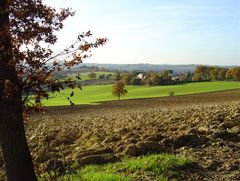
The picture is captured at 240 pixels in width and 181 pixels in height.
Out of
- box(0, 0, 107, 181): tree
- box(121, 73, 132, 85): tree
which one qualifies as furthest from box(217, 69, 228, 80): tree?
box(0, 0, 107, 181): tree

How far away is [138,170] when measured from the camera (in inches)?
352

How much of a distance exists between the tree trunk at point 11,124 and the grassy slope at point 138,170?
4.83 feet

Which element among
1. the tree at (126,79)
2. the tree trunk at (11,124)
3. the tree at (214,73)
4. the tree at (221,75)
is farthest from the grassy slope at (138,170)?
the tree at (214,73)

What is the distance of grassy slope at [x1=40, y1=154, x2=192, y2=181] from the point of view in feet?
27.2

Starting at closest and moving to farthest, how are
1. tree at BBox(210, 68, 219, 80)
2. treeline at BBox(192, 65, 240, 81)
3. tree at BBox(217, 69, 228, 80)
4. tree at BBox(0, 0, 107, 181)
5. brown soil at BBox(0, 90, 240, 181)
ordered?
tree at BBox(0, 0, 107, 181) → brown soil at BBox(0, 90, 240, 181) → treeline at BBox(192, 65, 240, 81) → tree at BBox(217, 69, 228, 80) → tree at BBox(210, 68, 219, 80)

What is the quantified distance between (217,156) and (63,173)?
148 inches

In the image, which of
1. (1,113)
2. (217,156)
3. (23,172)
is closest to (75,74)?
(1,113)

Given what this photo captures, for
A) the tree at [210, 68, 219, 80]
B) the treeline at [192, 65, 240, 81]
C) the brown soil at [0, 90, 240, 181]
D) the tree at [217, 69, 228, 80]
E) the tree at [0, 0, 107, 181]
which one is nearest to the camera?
the tree at [0, 0, 107, 181]

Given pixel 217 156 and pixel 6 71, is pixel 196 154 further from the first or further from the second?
pixel 6 71

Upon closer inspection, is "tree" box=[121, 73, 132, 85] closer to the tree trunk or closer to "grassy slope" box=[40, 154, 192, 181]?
"grassy slope" box=[40, 154, 192, 181]

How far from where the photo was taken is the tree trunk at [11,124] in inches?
262

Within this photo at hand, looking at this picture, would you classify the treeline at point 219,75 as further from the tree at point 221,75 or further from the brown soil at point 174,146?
the brown soil at point 174,146

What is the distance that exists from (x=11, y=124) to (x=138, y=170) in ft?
10.5

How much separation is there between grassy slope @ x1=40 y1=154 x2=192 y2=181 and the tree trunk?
1473mm
